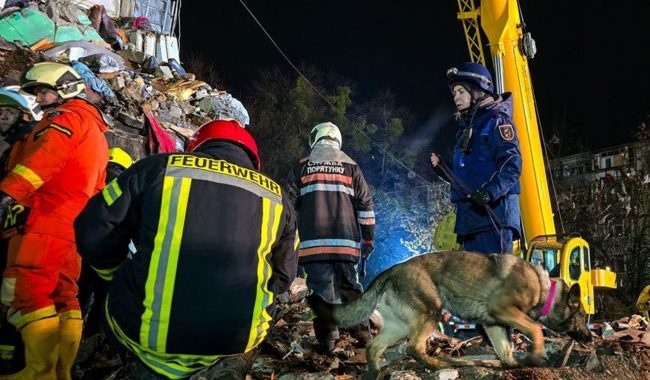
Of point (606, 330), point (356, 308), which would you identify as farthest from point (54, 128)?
point (606, 330)

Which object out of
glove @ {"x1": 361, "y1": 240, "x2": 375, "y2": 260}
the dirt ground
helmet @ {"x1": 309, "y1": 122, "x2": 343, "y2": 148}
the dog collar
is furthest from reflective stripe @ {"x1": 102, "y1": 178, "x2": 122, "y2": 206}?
glove @ {"x1": 361, "y1": 240, "x2": 375, "y2": 260}

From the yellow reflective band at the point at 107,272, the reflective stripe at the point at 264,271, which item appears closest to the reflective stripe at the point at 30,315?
the yellow reflective band at the point at 107,272

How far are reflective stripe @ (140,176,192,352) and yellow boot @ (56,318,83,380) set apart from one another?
1.92 metres

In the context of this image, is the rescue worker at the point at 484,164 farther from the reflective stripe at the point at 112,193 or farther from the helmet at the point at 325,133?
the reflective stripe at the point at 112,193

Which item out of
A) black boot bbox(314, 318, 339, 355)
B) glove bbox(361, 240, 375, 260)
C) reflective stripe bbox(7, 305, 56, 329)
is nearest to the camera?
reflective stripe bbox(7, 305, 56, 329)

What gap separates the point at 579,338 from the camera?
4.08m

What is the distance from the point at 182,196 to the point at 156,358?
0.74 meters

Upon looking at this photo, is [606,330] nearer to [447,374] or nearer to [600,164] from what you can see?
[447,374]

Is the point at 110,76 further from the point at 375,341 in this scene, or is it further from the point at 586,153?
the point at 586,153

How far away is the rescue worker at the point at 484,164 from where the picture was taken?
14.6ft

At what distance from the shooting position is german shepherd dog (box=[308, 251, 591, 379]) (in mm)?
3787

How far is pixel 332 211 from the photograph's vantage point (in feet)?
17.8

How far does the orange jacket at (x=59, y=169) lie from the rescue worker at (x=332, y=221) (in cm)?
203

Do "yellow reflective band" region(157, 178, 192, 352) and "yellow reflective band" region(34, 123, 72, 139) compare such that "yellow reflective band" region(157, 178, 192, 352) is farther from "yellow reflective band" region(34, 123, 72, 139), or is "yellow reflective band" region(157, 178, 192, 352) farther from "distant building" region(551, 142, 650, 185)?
"distant building" region(551, 142, 650, 185)
